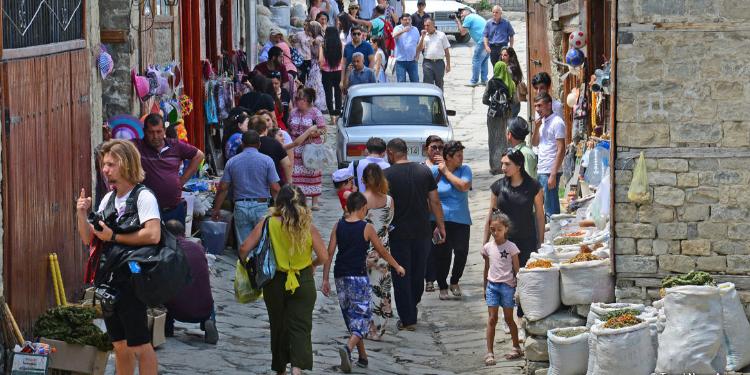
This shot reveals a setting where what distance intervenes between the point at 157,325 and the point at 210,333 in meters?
0.80

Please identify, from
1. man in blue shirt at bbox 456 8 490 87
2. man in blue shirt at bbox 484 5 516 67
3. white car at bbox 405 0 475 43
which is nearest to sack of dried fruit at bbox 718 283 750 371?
man in blue shirt at bbox 484 5 516 67

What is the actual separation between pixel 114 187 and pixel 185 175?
3.98 metres

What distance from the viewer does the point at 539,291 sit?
10.6m

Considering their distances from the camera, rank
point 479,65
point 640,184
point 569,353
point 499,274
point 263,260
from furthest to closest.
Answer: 1. point 479,65
2. point 499,274
3. point 640,184
4. point 569,353
5. point 263,260

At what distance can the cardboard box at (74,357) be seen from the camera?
28.7 ft

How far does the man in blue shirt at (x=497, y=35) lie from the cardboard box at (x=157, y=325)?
16.3 m

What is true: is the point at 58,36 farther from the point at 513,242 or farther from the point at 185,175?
the point at 513,242

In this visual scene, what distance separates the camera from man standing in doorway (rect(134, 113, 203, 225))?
38.1 feet

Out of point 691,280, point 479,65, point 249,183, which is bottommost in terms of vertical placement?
point 691,280

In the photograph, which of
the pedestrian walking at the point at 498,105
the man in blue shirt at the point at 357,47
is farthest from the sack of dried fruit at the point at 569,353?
the man in blue shirt at the point at 357,47

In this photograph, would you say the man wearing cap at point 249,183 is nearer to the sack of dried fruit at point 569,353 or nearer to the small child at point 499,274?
the small child at point 499,274

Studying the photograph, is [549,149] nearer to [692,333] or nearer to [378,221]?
[378,221]

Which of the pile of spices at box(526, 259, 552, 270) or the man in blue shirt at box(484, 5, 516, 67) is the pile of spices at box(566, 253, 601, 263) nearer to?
the pile of spices at box(526, 259, 552, 270)

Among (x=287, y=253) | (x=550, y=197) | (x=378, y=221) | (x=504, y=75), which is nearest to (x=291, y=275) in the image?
(x=287, y=253)
